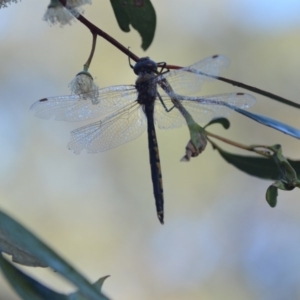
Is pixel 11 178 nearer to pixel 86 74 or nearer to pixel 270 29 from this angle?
pixel 270 29

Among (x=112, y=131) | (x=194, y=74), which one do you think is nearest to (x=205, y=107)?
(x=194, y=74)

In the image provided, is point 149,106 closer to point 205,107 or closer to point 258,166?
point 205,107

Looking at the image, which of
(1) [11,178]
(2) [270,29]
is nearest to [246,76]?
(2) [270,29]

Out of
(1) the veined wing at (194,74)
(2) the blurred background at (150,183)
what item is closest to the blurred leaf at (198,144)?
(1) the veined wing at (194,74)

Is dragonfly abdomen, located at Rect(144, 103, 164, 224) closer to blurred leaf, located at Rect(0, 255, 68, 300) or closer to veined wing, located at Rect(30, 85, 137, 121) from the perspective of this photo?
veined wing, located at Rect(30, 85, 137, 121)

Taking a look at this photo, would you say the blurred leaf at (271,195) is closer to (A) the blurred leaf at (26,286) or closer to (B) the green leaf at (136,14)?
(A) the blurred leaf at (26,286)


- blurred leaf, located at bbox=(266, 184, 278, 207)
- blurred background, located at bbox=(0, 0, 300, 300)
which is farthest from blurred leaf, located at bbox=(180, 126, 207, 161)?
blurred background, located at bbox=(0, 0, 300, 300)

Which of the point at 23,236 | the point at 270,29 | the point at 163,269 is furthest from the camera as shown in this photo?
the point at 270,29
